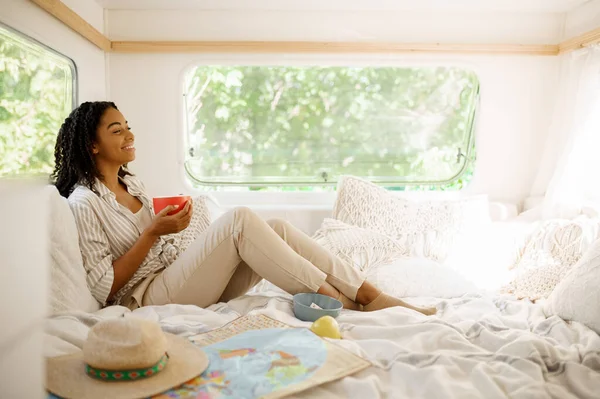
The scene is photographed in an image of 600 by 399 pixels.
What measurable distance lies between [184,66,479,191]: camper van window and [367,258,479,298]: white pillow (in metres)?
1.12

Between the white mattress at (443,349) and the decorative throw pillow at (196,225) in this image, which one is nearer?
the white mattress at (443,349)

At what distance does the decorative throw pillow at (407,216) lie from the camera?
2.72 meters

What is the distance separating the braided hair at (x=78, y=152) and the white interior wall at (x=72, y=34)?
17.6 inches

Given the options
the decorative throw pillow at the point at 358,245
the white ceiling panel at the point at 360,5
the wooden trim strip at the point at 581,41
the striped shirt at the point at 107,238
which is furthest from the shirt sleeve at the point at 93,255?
the wooden trim strip at the point at 581,41

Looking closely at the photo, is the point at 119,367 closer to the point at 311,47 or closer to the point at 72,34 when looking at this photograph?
the point at 72,34

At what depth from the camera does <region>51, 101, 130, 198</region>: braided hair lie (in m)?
2.05

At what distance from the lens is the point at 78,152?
6.77ft

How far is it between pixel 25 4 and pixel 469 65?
2536 mm

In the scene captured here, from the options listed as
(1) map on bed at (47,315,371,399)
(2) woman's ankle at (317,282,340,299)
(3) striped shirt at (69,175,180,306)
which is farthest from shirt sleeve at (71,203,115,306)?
(2) woman's ankle at (317,282,340,299)

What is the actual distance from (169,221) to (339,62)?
1.79m

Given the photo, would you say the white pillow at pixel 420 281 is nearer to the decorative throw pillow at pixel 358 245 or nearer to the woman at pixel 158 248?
the decorative throw pillow at pixel 358 245

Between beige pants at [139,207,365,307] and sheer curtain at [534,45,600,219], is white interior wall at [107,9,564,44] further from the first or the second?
beige pants at [139,207,365,307]

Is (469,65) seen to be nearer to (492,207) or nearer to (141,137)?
(492,207)

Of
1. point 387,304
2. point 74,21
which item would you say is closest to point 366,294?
point 387,304
